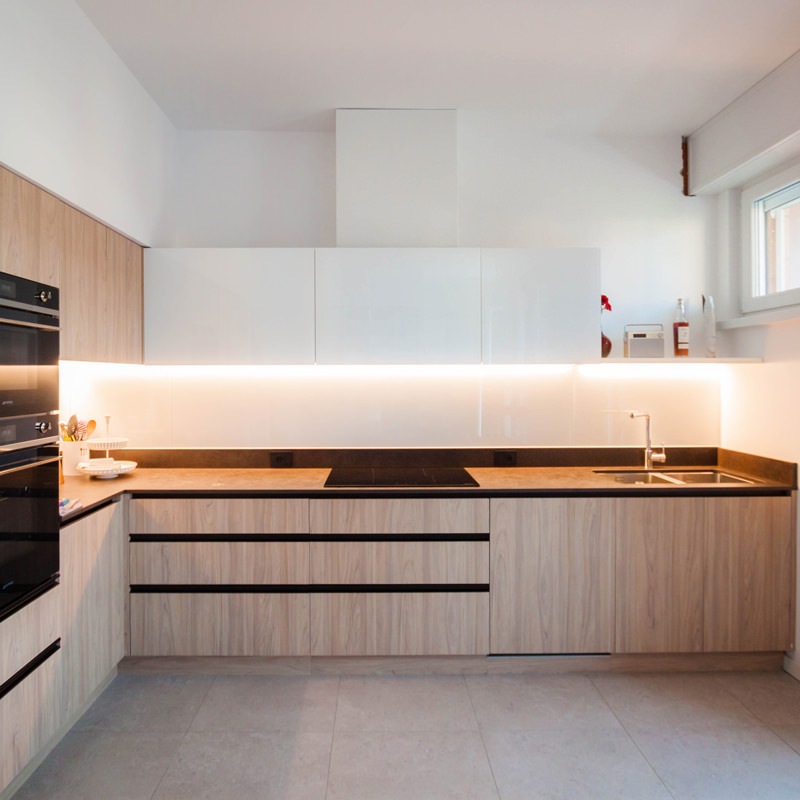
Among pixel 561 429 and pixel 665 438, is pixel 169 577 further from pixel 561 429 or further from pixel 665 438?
pixel 665 438

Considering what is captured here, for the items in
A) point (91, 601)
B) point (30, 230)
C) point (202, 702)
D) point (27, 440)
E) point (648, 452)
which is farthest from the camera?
point (648, 452)

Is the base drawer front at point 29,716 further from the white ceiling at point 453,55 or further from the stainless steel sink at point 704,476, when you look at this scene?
the stainless steel sink at point 704,476

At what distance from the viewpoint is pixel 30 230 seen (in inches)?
79.5

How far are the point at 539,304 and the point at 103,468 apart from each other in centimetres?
230

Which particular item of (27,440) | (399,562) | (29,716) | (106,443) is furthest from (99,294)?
(399,562)

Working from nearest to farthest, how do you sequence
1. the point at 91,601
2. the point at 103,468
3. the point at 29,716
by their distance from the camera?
the point at 29,716, the point at 91,601, the point at 103,468

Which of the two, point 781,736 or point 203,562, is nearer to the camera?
point 781,736

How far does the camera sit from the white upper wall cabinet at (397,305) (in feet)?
9.77

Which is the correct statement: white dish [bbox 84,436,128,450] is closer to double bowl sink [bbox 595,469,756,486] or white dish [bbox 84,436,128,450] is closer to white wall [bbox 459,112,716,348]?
white wall [bbox 459,112,716,348]

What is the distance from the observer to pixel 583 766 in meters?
2.11

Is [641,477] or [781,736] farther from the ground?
[641,477]

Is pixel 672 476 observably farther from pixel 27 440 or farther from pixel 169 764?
pixel 27 440

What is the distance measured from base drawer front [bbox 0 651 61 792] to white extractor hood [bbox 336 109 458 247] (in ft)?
7.36

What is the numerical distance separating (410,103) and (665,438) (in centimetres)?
228
